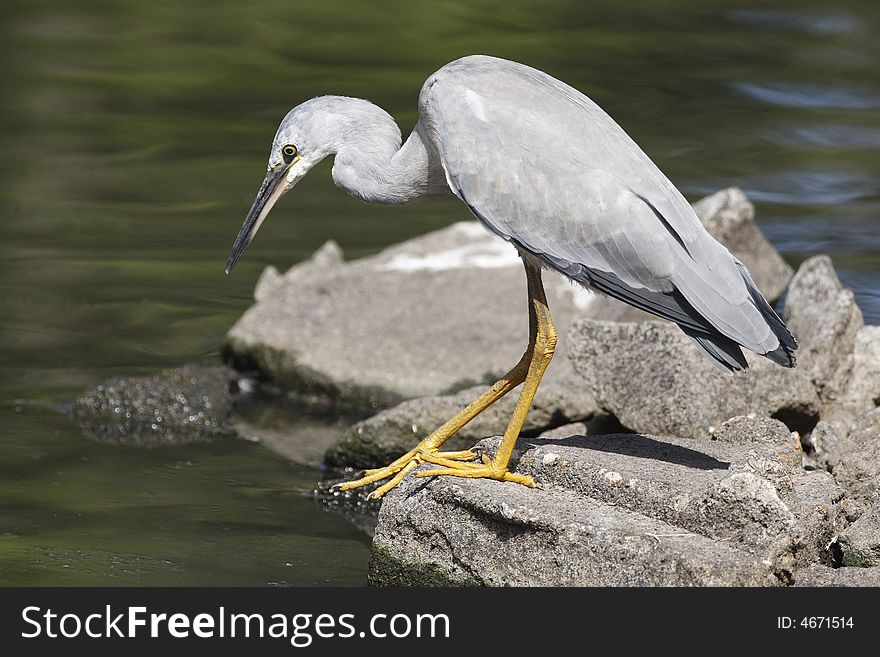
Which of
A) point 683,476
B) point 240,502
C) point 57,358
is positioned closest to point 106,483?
point 240,502

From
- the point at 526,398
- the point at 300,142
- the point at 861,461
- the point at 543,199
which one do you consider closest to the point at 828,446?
the point at 861,461

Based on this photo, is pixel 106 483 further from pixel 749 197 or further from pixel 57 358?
pixel 749 197

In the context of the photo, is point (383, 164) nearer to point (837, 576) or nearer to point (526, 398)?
point (526, 398)

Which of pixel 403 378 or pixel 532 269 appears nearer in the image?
pixel 532 269

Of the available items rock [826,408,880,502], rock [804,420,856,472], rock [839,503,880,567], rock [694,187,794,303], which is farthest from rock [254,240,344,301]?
rock [839,503,880,567]

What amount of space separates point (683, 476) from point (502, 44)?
10.4 meters

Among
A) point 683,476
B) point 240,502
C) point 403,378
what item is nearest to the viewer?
point 683,476

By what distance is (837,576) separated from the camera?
17.5 feet

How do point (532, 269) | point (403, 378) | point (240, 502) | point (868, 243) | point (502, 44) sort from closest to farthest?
point (532, 269)
point (240, 502)
point (403, 378)
point (868, 243)
point (502, 44)

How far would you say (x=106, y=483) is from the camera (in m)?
7.45

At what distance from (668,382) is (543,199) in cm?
126

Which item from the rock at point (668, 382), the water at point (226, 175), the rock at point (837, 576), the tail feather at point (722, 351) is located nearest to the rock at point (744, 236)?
the water at point (226, 175)

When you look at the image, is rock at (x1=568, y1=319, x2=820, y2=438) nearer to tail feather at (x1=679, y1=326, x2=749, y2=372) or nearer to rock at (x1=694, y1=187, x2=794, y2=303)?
tail feather at (x1=679, y1=326, x2=749, y2=372)

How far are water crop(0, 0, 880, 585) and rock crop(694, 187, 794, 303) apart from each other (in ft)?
2.74
